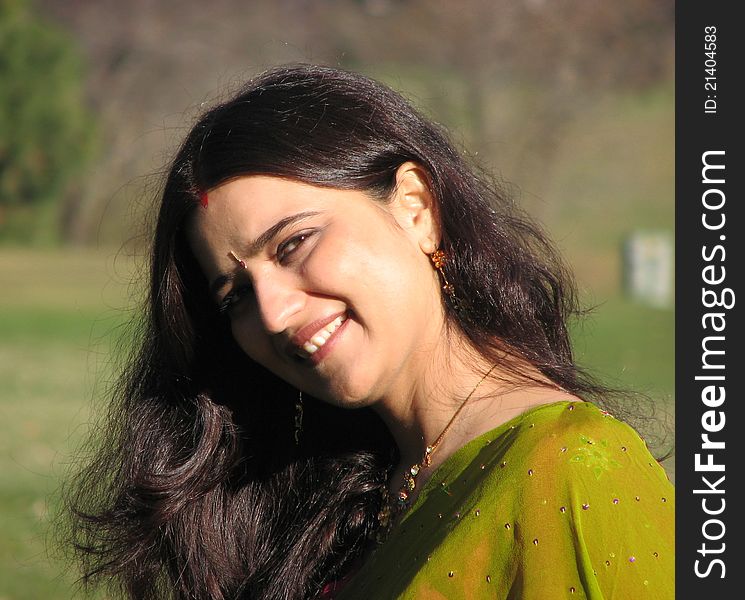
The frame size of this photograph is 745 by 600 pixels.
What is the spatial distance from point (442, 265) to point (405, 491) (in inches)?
18.2

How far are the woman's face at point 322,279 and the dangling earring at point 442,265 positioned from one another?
76 millimetres

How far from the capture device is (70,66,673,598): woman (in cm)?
172

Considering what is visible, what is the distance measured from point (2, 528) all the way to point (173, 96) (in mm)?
19979

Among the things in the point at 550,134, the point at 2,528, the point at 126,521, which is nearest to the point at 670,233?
the point at 550,134

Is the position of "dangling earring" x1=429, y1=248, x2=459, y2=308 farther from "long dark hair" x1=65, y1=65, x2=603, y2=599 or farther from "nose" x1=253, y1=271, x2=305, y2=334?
"nose" x1=253, y1=271, x2=305, y2=334

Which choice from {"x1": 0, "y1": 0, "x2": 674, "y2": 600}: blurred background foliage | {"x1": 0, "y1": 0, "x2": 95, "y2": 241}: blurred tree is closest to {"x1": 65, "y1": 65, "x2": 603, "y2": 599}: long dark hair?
{"x1": 0, "y1": 0, "x2": 674, "y2": 600}: blurred background foliage

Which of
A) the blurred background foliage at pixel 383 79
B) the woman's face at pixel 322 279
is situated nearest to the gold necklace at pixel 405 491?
the woman's face at pixel 322 279

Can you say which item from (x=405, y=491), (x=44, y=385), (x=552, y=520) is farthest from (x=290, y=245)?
(x=44, y=385)

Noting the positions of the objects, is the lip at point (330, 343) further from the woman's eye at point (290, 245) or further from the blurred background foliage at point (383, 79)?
the blurred background foliage at point (383, 79)

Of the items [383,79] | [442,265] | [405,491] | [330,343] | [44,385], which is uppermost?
[383,79]

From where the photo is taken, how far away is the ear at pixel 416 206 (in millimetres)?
2115

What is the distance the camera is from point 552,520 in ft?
5.46

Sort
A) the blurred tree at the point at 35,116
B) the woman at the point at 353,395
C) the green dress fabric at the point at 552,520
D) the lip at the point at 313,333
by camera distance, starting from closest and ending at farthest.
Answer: the green dress fabric at the point at 552,520, the woman at the point at 353,395, the lip at the point at 313,333, the blurred tree at the point at 35,116

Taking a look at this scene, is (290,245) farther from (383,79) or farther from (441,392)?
(383,79)
